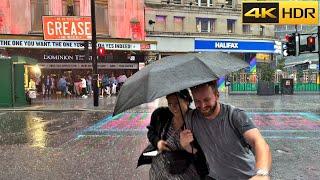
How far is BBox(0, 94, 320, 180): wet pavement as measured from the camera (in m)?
7.57

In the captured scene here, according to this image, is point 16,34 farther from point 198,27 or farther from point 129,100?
point 129,100

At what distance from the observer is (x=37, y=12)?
1321 inches

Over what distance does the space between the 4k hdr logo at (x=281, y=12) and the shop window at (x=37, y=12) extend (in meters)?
15.3

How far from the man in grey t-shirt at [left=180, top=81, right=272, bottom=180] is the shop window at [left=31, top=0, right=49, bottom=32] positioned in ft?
105

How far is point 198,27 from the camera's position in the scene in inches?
1537

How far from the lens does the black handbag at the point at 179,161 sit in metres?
3.29

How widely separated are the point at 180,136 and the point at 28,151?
724 centimetres

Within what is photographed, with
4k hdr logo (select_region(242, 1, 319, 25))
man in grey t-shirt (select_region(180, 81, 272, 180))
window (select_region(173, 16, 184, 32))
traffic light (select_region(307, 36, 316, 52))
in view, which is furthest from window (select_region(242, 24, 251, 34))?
man in grey t-shirt (select_region(180, 81, 272, 180))

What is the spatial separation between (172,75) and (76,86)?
28744 millimetres

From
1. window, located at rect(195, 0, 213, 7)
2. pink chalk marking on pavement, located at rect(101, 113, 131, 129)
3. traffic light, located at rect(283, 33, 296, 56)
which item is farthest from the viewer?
window, located at rect(195, 0, 213, 7)

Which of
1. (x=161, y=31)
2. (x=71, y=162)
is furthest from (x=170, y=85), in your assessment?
(x=161, y=31)

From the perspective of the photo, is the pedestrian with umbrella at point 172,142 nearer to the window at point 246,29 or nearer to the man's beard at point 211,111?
the man's beard at point 211,111

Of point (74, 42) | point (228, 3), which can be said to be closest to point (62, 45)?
point (74, 42)

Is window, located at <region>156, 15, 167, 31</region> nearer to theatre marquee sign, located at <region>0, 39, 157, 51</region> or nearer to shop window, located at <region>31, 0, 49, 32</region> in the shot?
theatre marquee sign, located at <region>0, 39, 157, 51</region>
